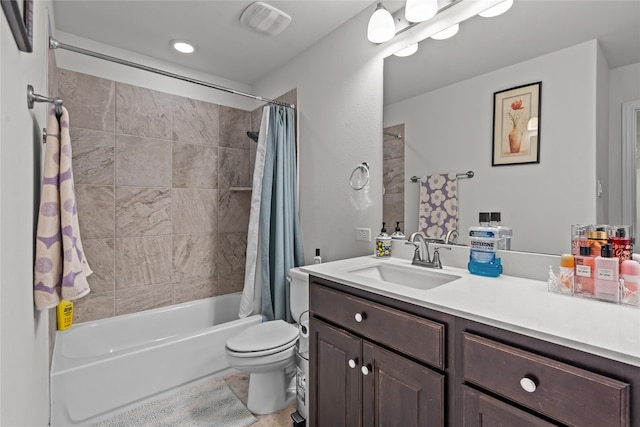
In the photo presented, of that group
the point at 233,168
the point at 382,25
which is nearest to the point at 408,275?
the point at 382,25

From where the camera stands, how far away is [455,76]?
1497 mm

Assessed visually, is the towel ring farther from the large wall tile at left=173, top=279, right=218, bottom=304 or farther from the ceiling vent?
the large wall tile at left=173, top=279, right=218, bottom=304

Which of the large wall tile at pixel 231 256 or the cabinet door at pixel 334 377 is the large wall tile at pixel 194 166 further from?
the cabinet door at pixel 334 377

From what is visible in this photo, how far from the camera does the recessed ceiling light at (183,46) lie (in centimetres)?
228

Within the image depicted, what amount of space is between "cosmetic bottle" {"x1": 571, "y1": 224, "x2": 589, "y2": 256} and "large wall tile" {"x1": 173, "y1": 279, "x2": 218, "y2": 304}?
8.74 feet

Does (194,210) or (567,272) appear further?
(194,210)

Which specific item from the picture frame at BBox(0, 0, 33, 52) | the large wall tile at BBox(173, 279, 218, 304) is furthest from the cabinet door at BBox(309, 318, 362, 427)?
the large wall tile at BBox(173, 279, 218, 304)

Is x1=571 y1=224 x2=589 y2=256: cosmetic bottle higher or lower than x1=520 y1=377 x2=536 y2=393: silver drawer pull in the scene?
higher

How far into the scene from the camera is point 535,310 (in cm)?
85

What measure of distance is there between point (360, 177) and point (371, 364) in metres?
1.17

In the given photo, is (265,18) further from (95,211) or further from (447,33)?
(95,211)

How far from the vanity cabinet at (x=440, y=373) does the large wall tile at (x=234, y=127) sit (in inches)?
80.6

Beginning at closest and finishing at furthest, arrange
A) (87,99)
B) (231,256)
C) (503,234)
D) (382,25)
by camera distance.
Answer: (503,234), (382,25), (87,99), (231,256)

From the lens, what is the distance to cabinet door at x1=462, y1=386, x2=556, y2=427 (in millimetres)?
738
